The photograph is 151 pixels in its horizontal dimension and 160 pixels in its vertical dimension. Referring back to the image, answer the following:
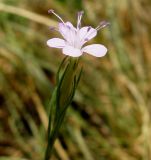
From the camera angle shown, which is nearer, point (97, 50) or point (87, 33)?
point (97, 50)

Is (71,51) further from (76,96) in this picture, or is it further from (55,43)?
(76,96)

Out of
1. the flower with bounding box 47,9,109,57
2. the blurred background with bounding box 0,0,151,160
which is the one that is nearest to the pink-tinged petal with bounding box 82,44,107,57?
the flower with bounding box 47,9,109,57

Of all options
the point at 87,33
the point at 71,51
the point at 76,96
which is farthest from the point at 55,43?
the point at 76,96

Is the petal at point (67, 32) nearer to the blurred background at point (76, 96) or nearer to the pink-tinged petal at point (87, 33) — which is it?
the pink-tinged petal at point (87, 33)

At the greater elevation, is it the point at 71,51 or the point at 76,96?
the point at 76,96

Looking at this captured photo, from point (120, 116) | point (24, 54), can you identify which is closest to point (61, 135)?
point (120, 116)

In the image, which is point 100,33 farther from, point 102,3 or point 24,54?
point 24,54
